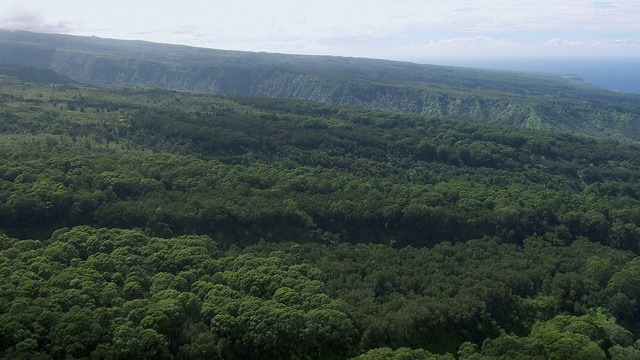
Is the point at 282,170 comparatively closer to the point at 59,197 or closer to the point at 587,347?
the point at 59,197

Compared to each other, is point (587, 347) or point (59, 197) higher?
point (59, 197)

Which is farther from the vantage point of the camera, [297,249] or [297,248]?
[297,248]

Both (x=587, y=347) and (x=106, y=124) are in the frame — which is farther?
(x=106, y=124)

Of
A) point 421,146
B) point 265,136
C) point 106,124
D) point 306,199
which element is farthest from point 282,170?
point 106,124
